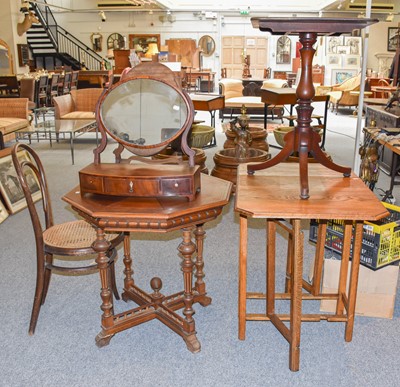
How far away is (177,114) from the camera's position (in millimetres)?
2148

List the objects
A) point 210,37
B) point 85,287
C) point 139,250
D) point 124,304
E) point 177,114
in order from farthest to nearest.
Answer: point 210,37 → point 139,250 → point 85,287 → point 124,304 → point 177,114

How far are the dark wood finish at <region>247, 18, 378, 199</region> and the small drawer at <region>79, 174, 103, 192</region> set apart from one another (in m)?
0.80

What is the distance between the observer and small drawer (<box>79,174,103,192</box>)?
6.66ft

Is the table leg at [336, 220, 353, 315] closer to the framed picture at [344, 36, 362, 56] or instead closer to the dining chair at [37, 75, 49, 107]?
the dining chair at [37, 75, 49, 107]

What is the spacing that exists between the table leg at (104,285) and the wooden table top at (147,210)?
0.16 metres

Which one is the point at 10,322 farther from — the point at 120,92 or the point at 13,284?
the point at 120,92

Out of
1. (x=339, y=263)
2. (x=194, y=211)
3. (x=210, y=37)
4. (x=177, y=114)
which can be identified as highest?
(x=210, y=37)

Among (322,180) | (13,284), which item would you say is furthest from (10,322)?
(322,180)

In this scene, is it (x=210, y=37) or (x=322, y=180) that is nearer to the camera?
(x=322, y=180)

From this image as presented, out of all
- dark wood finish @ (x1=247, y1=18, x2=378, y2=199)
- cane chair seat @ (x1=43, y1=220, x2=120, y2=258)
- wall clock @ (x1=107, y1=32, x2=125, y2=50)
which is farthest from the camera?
wall clock @ (x1=107, y1=32, x2=125, y2=50)

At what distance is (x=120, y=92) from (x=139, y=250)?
5.46 ft

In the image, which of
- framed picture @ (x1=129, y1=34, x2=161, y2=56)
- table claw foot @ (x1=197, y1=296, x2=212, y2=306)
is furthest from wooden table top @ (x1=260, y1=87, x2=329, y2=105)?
framed picture @ (x1=129, y1=34, x2=161, y2=56)

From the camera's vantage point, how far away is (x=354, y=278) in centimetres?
222

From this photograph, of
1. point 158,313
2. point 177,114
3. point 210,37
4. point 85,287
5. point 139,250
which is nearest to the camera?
point 177,114
